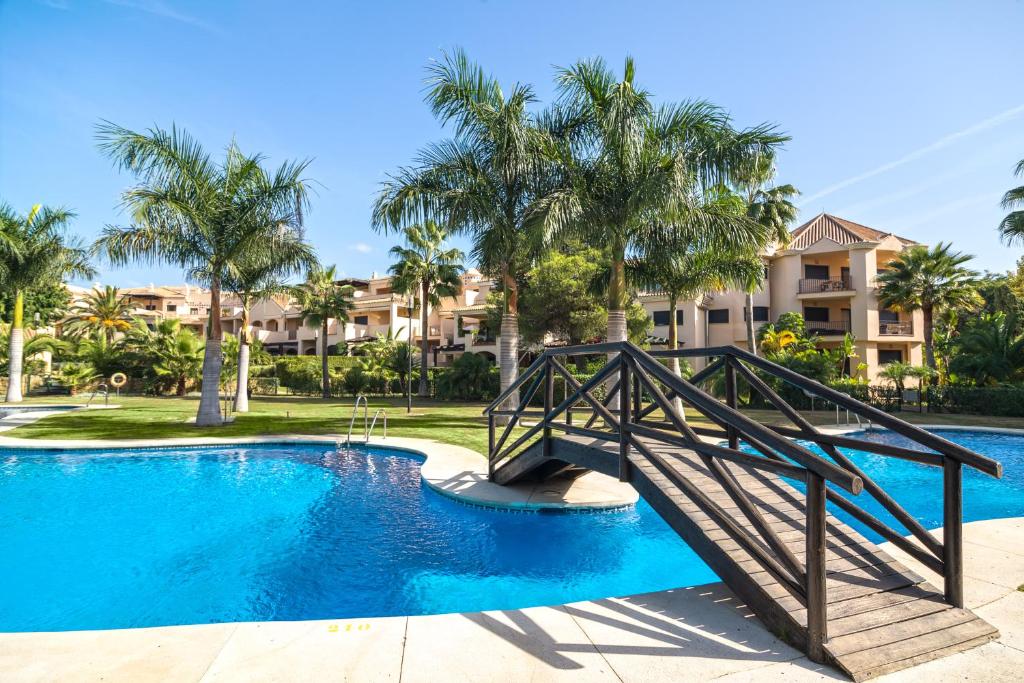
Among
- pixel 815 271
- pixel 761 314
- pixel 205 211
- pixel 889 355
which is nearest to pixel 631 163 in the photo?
pixel 205 211

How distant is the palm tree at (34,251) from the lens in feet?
80.9

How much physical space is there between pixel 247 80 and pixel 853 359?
3639 cm

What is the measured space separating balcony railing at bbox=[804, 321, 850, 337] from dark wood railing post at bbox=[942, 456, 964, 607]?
34.4 meters

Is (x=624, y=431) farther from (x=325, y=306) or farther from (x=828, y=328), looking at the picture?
(x=828, y=328)

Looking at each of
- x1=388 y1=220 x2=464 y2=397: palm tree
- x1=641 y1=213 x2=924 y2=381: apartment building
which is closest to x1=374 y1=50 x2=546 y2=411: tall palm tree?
x1=388 y1=220 x2=464 y2=397: palm tree

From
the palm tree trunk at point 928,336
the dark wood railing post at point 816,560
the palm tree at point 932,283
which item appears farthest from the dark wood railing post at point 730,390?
the palm tree trunk at point 928,336

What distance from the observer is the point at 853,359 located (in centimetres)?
3459

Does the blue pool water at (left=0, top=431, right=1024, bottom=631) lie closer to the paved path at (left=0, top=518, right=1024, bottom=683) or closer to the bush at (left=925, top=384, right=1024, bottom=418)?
the paved path at (left=0, top=518, right=1024, bottom=683)

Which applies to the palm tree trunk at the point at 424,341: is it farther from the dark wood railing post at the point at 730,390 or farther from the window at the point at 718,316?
the dark wood railing post at the point at 730,390

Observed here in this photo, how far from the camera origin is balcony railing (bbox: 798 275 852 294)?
3506 cm

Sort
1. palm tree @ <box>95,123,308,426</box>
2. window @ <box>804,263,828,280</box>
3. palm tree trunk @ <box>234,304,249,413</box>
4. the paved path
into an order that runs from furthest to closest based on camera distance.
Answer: window @ <box>804,263,828,280</box> < palm tree trunk @ <box>234,304,249,413</box> < palm tree @ <box>95,123,308,426</box> < the paved path

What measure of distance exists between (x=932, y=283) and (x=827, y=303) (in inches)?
273

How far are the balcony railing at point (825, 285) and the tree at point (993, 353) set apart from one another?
33.8ft

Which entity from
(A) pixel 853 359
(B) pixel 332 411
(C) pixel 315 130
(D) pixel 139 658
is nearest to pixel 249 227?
(C) pixel 315 130
